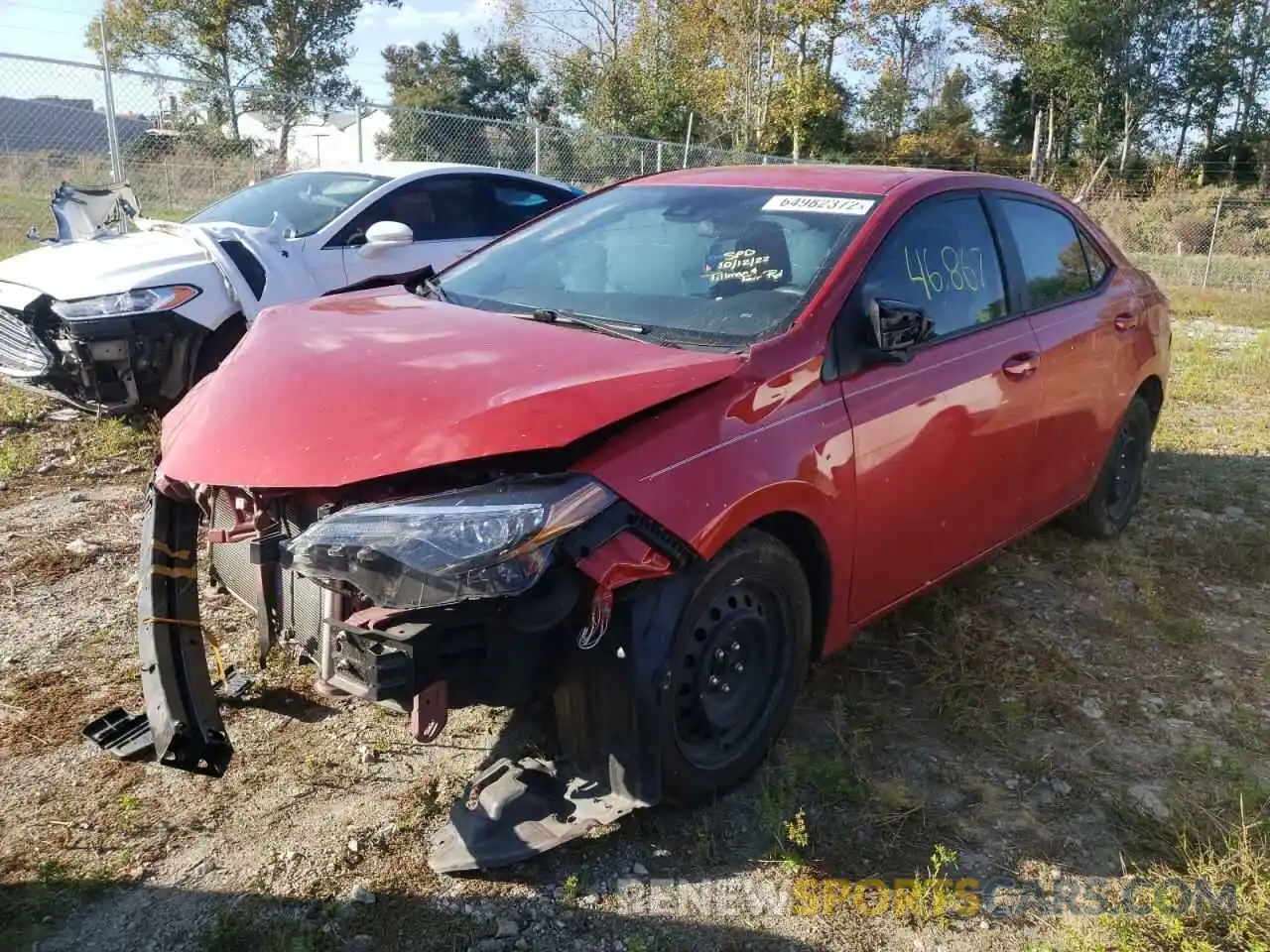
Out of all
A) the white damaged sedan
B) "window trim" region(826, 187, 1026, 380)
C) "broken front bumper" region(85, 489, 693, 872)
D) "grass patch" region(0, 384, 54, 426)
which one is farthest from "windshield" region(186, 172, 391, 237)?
"broken front bumper" region(85, 489, 693, 872)

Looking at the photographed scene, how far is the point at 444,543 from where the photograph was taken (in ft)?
6.72

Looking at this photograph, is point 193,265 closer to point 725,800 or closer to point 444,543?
point 444,543

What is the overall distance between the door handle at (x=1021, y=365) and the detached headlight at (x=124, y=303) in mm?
4259

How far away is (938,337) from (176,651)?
8.24 ft

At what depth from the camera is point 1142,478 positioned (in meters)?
5.12

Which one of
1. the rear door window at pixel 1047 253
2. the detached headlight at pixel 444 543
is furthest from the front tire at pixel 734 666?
the rear door window at pixel 1047 253

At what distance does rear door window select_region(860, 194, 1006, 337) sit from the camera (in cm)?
318

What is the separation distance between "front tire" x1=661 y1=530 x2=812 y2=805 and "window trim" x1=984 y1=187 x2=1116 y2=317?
1.79 m

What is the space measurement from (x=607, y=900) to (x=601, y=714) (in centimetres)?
47

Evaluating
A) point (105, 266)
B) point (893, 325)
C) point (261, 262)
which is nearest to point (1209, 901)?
point (893, 325)

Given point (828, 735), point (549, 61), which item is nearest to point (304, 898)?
point (828, 735)

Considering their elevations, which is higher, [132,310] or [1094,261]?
[1094,261]

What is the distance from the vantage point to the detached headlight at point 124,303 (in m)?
5.21

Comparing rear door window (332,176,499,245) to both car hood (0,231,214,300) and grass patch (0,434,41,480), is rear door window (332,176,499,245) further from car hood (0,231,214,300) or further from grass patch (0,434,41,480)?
grass patch (0,434,41,480)
